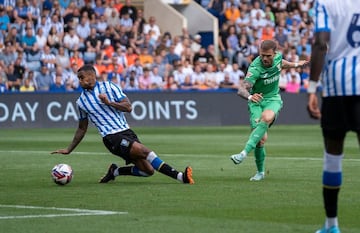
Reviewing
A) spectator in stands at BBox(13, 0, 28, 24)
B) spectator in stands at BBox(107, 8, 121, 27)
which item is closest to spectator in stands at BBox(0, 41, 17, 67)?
spectator in stands at BBox(13, 0, 28, 24)

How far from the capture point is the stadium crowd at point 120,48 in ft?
A: 113

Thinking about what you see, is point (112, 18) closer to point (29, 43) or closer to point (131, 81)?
point (29, 43)

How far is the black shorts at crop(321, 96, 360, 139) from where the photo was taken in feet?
31.2

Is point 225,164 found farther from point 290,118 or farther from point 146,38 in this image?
point 146,38

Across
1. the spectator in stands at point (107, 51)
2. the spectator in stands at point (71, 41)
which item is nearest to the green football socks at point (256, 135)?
the spectator in stands at point (107, 51)

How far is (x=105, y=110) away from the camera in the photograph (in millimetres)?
15031

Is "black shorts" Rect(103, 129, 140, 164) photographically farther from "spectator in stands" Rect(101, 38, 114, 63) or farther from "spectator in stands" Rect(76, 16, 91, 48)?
"spectator in stands" Rect(76, 16, 91, 48)

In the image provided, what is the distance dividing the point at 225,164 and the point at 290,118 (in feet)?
53.4

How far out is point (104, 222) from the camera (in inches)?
421

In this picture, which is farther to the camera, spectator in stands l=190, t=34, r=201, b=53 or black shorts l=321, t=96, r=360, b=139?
spectator in stands l=190, t=34, r=201, b=53

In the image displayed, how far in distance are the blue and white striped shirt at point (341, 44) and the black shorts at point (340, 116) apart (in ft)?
0.21

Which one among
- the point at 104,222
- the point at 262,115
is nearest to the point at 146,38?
the point at 262,115

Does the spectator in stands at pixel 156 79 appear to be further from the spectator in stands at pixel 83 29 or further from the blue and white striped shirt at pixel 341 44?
the blue and white striped shirt at pixel 341 44

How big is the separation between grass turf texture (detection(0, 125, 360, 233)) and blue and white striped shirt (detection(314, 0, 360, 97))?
1394 millimetres
